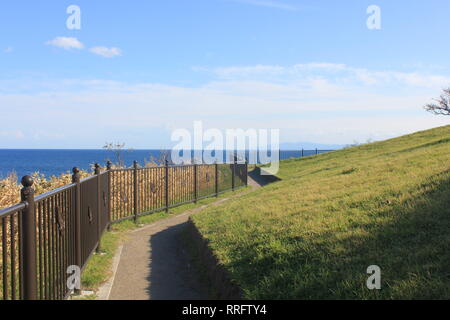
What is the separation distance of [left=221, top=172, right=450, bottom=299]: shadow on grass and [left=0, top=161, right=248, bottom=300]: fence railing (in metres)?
2.14

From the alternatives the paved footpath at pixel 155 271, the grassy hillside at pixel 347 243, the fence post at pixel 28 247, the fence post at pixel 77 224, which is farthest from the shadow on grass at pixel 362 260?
the fence post at pixel 28 247

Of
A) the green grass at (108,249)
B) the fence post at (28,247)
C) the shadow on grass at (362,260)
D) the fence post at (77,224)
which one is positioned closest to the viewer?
the fence post at (28,247)

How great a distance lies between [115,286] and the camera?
6.10 m

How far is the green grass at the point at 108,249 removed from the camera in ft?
20.2

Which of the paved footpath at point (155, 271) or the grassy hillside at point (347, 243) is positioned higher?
the grassy hillside at point (347, 243)

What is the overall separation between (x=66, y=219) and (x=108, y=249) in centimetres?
325

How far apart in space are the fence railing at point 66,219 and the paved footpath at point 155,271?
66cm

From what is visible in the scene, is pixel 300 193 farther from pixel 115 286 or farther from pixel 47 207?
pixel 47 207

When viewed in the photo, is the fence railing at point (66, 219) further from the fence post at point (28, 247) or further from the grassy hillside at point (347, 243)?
the grassy hillside at point (347, 243)

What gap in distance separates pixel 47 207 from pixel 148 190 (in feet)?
28.3

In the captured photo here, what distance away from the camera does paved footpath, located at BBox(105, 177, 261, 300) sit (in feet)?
19.0

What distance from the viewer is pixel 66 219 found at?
5.09m

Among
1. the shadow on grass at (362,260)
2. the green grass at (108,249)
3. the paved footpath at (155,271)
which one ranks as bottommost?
the paved footpath at (155,271)

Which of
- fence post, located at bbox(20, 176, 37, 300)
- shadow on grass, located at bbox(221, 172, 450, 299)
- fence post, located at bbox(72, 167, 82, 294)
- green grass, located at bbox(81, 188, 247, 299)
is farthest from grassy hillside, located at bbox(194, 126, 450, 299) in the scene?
fence post, located at bbox(20, 176, 37, 300)
